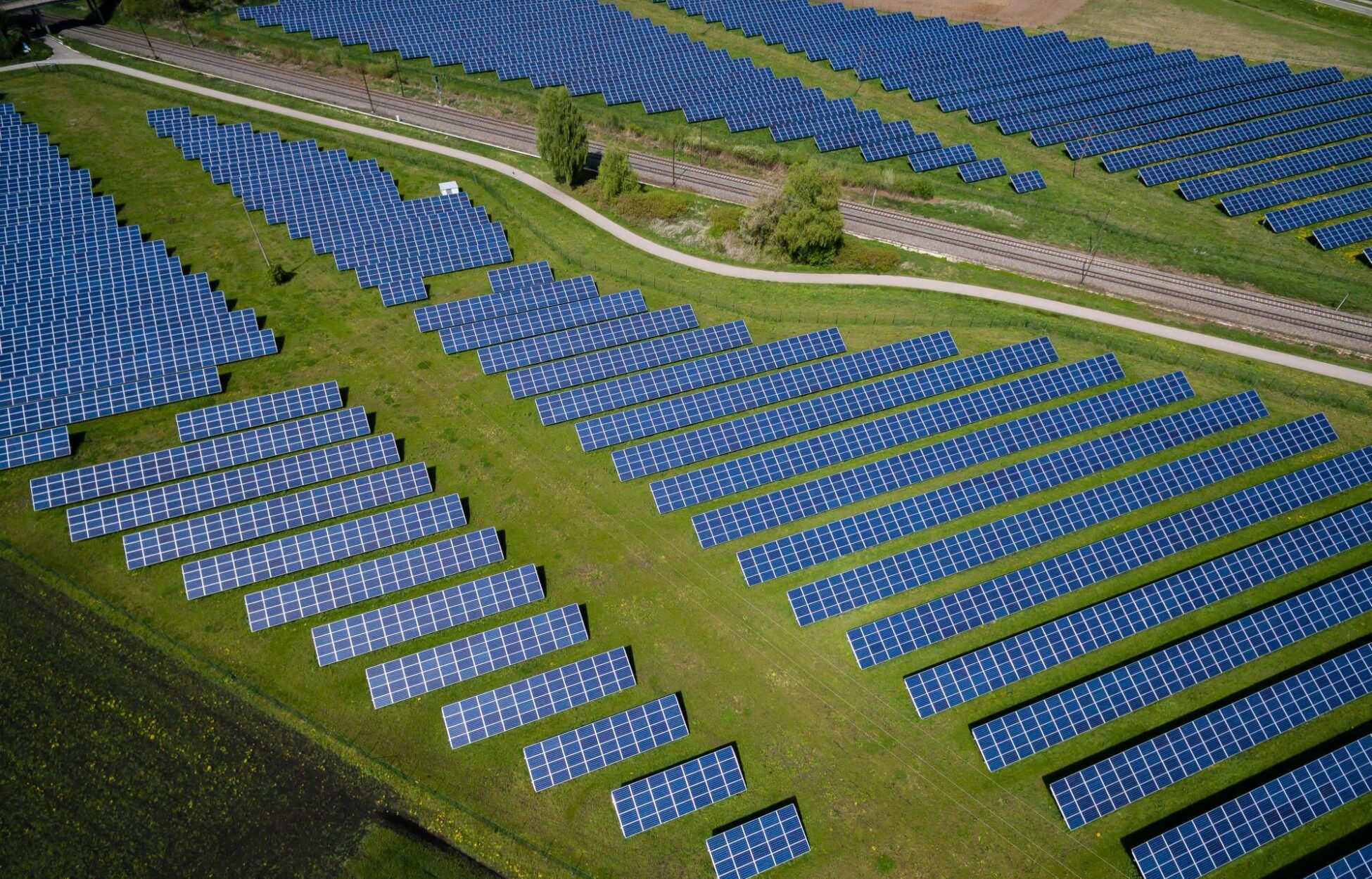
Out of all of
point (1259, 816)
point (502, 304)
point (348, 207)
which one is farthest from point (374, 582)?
point (1259, 816)

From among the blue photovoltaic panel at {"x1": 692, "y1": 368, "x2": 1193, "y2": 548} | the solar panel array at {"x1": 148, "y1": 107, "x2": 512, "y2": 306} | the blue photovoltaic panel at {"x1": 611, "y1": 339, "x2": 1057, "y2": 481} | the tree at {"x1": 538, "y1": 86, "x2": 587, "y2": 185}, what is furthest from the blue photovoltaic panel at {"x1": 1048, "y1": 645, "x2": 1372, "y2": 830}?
the tree at {"x1": 538, "y1": 86, "x2": 587, "y2": 185}

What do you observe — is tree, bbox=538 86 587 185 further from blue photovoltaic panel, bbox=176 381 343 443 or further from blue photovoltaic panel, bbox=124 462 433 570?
blue photovoltaic panel, bbox=124 462 433 570

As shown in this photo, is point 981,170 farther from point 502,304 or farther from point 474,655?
point 474,655

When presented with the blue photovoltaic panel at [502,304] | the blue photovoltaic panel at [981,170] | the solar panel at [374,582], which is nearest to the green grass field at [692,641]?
the solar panel at [374,582]

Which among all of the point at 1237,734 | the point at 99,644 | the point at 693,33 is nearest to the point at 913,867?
the point at 1237,734

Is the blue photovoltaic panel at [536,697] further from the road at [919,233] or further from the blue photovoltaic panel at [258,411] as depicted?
the road at [919,233]
